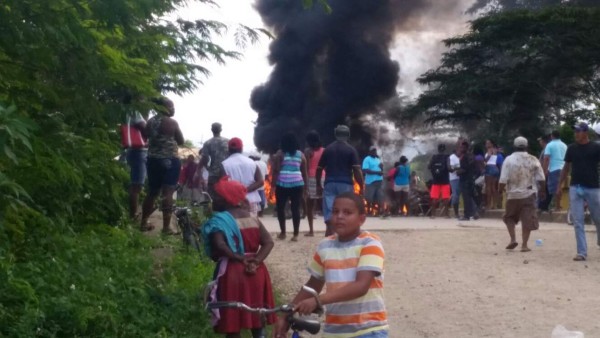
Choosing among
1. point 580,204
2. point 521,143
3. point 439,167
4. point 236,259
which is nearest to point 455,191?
point 439,167

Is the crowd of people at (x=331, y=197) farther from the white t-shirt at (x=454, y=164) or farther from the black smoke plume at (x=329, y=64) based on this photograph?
the black smoke plume at (x=329, y=64)

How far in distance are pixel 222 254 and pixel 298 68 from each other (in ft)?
108

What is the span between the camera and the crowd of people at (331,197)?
5.44 meters

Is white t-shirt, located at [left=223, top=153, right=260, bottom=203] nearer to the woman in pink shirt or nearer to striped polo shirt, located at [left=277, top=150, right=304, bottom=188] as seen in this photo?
striped polo shirt, located at [left=277, top=150, right=304, bottom=188]

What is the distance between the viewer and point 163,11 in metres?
7.55

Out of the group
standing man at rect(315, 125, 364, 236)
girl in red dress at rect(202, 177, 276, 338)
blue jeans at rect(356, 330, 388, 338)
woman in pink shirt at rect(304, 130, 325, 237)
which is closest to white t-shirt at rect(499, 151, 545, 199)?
standing man at rect(315, 125, 364, 236)

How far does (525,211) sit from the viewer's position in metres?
14.7

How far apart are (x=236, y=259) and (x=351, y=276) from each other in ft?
6.09

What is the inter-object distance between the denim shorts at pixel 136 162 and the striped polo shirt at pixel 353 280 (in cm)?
809

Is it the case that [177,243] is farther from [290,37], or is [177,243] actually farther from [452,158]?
[290,37]

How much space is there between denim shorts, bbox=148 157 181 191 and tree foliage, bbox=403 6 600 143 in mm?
27556

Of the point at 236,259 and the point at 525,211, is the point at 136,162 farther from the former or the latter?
the point at 236,259

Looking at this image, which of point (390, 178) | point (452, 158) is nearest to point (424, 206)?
point (390, 178)

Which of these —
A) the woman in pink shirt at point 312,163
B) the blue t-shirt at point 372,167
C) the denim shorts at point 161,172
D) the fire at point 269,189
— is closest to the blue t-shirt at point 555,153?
the blue t-shirt at point 372,167
